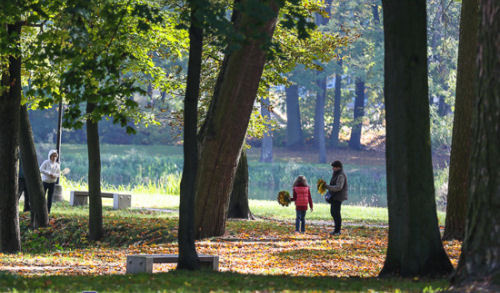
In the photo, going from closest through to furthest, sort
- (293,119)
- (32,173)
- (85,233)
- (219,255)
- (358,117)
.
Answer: (219,255), (32,173), (85,233), (358,117), (293,119)

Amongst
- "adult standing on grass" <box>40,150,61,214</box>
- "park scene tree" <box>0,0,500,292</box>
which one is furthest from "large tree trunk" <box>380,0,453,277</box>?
"adult standing on grass" <box>40,150,61,214</box>

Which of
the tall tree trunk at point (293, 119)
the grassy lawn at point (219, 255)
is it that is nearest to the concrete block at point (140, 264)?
the grassy lawn at point (219, 255)

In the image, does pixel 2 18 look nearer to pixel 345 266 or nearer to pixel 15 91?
pixel 15 91

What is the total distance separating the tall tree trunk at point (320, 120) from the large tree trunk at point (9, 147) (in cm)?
4041

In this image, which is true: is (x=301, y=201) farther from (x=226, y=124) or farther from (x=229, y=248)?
(x=229, y=248)

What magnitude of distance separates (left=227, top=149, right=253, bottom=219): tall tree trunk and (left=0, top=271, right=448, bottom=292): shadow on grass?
1070cm

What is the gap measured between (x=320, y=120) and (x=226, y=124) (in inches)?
1586

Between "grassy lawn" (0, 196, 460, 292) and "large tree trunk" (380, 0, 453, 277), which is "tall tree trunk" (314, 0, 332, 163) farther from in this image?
"large tree trunk" (380, 0, 453, 277)

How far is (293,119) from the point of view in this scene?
59.2m

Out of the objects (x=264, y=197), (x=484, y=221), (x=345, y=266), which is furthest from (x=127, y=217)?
(x=264, y=197)

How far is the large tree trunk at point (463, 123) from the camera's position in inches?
578

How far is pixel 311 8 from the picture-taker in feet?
65.6

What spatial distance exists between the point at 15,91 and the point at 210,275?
22.4 ft

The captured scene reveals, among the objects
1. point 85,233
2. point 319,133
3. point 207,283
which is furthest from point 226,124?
point 319,133
